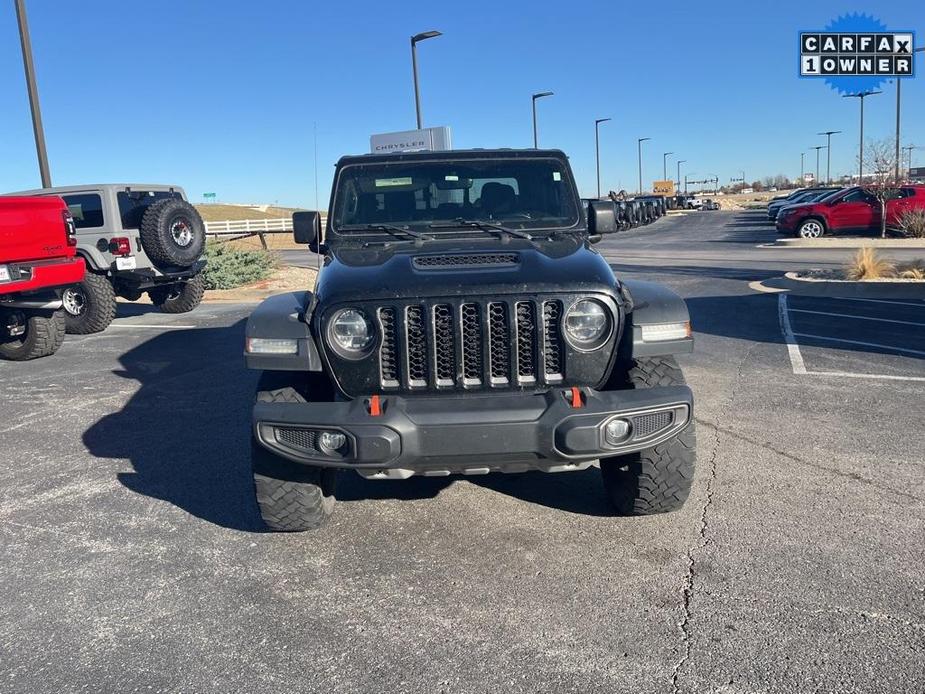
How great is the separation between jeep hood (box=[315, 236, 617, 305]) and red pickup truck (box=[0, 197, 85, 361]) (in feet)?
16.9

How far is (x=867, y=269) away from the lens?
1323 cm

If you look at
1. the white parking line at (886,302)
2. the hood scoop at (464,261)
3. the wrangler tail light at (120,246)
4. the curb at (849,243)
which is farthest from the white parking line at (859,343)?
the curb at (849,243)

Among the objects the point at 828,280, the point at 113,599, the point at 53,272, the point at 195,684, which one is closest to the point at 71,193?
the point at 53,272

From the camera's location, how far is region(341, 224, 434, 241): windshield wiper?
4605 mm

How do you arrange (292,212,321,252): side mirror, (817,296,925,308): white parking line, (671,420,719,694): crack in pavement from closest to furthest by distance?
(671,420,719,694): crack in pavement, (292,212,321,252): side mirror, (817,296,925,308): white parking line

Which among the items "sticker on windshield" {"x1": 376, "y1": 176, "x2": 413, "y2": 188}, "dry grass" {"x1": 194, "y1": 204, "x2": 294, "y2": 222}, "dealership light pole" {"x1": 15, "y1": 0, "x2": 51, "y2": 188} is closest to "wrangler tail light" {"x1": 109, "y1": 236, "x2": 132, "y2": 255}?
"dealership light pole" {"x1": 15, "y1": 0, "x2": 51, "y2": 188}

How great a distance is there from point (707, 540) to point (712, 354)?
4.79 metres

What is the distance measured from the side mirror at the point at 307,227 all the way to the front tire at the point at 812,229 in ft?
76.5

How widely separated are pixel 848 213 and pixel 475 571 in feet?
80.9

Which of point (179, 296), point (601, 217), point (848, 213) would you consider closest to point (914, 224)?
point (848, 213)

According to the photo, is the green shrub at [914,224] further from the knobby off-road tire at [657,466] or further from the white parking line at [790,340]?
the knobby off-road tire at [657,466]

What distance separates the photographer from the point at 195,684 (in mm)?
2846

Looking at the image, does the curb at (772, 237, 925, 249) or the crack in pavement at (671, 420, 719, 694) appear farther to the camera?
the curb at (772, 237, 925, 249)

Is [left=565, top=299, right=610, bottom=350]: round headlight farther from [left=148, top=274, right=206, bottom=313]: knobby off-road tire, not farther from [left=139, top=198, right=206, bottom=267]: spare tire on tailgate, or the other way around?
[left=148, top=274, right=206, bottom=313]: knobby off-road tire
